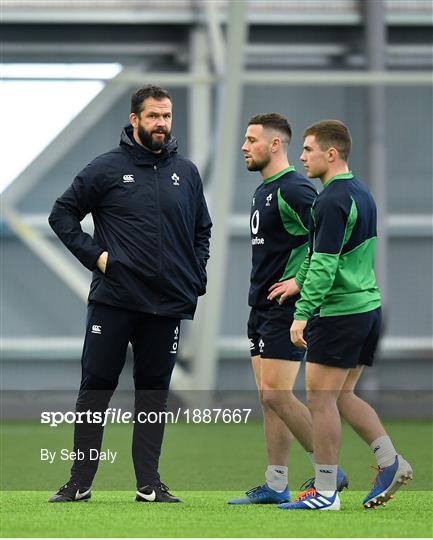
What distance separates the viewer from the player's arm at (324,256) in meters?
5.69

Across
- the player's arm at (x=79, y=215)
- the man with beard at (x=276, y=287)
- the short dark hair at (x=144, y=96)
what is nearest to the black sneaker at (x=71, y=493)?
the man with beard at (x=276, y=287)

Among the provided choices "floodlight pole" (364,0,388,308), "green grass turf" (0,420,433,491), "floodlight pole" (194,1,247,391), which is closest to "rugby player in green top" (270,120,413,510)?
"green grass turf" (0,420,433,491)

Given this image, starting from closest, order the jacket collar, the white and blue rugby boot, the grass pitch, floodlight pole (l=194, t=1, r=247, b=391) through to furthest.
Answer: the grass pitch, the white and blue rugby boot, the jacket collar, floodlight pole (l=194, t=1, r=247, b=391)

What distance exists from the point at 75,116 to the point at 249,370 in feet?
9.23

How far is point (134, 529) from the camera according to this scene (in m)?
5.28

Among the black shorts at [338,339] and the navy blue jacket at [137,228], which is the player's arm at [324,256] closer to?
the black shorts at [338,339]

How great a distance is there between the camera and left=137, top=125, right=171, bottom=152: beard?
20.4 ft

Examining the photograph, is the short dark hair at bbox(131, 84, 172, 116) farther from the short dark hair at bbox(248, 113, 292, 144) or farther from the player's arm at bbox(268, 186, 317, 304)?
the player's arm at bbox(268, 186, 317, 304)

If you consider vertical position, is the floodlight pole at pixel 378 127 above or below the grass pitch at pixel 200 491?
above

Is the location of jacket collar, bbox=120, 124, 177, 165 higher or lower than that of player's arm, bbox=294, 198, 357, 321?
higher

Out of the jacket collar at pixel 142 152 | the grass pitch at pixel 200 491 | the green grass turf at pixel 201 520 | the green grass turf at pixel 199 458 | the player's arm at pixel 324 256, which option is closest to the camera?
the green grass turf at pixel 201 520

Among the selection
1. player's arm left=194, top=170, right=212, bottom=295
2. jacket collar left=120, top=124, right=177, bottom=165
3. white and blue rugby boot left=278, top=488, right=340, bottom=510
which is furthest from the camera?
player's arm left=194, top=170, right=212, bottom=295

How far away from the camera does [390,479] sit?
5898 millimetres

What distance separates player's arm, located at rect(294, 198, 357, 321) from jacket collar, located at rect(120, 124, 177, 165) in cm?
87
